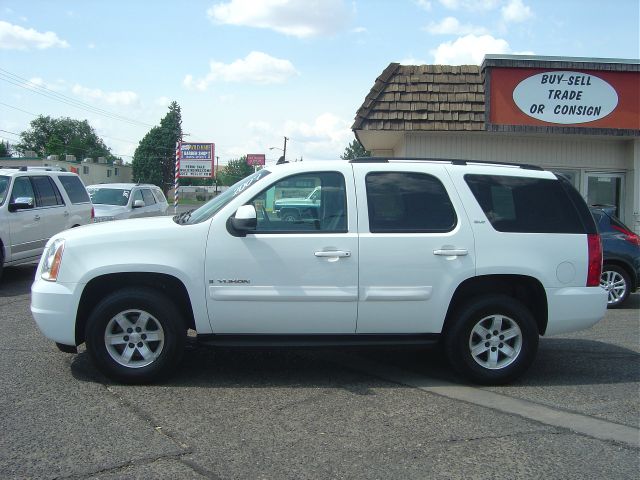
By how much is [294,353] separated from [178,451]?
2548 millimetres

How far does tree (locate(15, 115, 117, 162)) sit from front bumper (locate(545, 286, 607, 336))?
375ft

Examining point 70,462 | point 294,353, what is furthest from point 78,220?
point 70,462

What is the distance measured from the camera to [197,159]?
2494 centimetres

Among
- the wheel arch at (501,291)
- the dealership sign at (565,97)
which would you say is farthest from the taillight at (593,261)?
the dealership sign at (565,97)

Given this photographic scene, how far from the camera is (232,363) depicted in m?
6.05

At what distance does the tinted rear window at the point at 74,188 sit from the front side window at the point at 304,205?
309 inches

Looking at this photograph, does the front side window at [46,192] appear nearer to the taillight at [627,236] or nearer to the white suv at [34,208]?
the white suv at [34,208]

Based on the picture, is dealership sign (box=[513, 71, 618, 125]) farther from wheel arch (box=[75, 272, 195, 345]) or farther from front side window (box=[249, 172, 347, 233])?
wheel arch (box=[75, 272, 195, 345])

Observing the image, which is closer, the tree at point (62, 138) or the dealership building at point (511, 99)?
→ the dealership building at point (511, 99)

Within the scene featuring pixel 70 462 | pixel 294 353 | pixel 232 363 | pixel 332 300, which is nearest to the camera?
pixel 70 462

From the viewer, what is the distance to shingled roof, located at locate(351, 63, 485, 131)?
1197 centimetres

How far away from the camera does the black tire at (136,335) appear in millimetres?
5164

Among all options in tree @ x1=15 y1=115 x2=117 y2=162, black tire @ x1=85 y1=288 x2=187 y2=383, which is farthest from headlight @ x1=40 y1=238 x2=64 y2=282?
tree @ x1=15 y1=115 x2=117 y2=162

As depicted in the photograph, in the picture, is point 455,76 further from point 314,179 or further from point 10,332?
A: point 10,332
